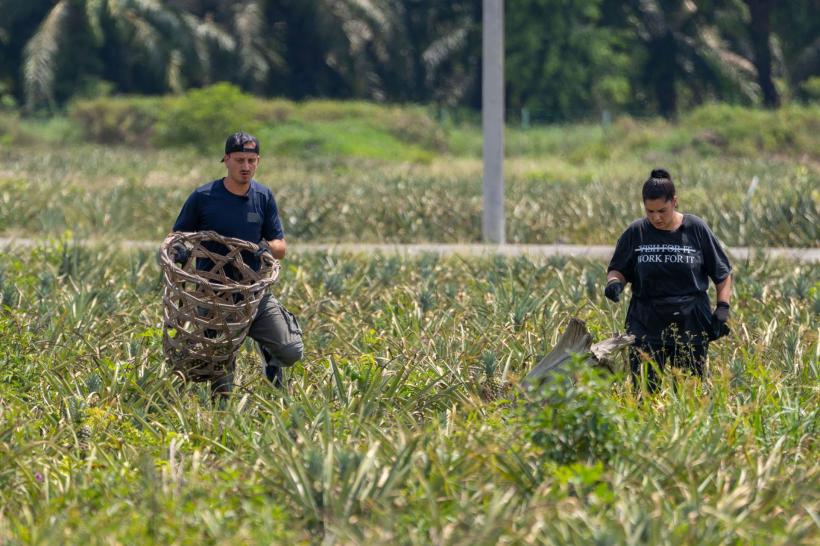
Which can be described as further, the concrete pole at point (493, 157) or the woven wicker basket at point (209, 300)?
the concrete pole at point (493, 157)

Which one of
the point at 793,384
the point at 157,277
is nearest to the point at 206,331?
the point at 793,384

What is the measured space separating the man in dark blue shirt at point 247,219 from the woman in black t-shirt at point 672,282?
1.70m

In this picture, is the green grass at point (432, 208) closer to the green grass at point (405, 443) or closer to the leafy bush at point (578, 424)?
the green grass at point (405, 443)

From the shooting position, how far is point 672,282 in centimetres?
722

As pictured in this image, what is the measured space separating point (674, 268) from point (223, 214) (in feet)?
7.54

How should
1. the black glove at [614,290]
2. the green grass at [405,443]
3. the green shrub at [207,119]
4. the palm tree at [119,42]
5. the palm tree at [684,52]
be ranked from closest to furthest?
the green grass at [405,443] < the black glove at [614,290] < the green shrub at [207,119] < the palm tree at [119,42] < the palm tree at [684,52]

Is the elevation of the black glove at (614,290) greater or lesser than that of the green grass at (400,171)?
greater

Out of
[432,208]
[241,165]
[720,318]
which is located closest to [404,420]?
[241,165]

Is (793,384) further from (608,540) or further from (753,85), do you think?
(753,85)

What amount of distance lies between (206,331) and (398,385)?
3.32 ft

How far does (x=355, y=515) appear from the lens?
5227 millimetres

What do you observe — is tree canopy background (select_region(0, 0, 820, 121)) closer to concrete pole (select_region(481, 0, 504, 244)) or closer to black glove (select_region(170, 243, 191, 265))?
concrete pole (select_region(481, 0, 504, 244))

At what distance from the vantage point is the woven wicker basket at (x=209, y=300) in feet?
22.7

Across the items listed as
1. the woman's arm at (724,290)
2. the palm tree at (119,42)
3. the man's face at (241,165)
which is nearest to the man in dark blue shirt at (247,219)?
the man's face at (241,165)
